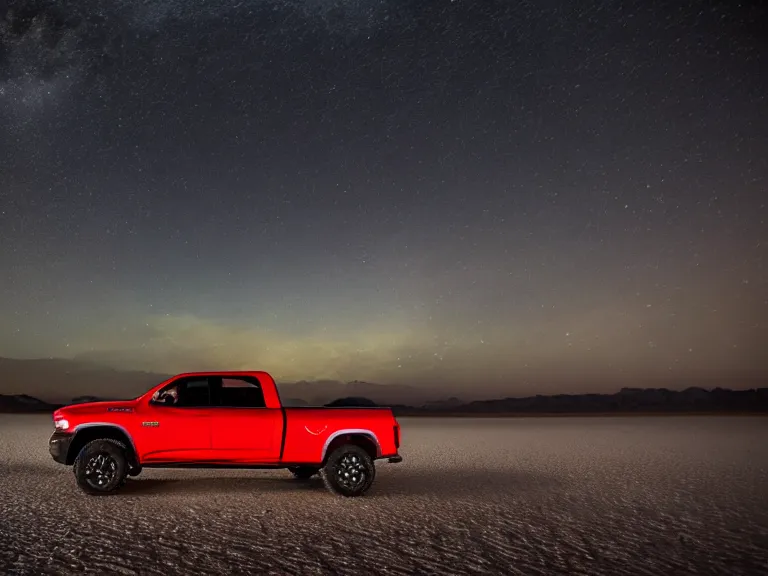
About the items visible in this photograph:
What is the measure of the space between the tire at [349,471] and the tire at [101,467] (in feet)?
9.86

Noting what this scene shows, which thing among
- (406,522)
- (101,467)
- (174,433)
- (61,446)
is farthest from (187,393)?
(406,522)

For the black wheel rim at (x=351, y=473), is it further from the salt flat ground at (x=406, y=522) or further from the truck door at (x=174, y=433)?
the truck door at (x=174, y=433)

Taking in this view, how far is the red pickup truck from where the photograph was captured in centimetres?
1190

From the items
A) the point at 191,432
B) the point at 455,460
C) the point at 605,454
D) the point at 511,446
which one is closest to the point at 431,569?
the point at 191,432

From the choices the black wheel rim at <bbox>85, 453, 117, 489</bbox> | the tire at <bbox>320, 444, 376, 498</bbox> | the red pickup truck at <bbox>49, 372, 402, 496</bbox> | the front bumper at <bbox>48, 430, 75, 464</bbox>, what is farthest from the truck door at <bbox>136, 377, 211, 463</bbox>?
the tire at <bbox>320, 444, 376, 498</bbox>

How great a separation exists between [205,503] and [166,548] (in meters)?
3.11

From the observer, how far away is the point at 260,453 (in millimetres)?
11961

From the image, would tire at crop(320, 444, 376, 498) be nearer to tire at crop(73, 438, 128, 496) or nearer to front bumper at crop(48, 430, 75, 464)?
tire at crop(73, 438, 128, 496)

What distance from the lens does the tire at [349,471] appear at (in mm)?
11961

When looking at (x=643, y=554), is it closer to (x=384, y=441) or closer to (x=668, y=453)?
(x=384, y=441)

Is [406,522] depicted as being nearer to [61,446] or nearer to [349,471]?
[349,471]

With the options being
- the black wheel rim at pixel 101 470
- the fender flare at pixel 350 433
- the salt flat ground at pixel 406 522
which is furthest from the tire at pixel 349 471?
the black wheel rim at pixel 101 470

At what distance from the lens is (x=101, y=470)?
38.9 ft

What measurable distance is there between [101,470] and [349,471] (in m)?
3.65
